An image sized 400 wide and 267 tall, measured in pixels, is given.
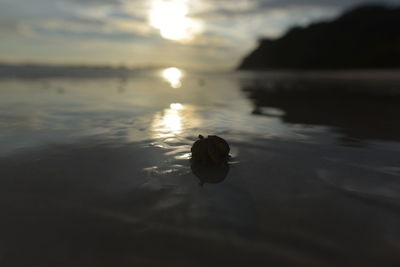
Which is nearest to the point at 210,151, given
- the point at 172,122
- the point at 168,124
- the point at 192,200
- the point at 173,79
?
the point at 192,200

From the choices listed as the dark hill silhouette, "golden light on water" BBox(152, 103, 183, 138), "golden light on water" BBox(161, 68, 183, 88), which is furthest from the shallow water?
the dark hill silhouette

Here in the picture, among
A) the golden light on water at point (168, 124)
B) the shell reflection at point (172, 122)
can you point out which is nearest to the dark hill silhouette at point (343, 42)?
the shell reflection at point (172, 122)

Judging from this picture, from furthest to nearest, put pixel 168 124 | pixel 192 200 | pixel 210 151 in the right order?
pixel 168 124
pixel 210 151
pixel 192 200

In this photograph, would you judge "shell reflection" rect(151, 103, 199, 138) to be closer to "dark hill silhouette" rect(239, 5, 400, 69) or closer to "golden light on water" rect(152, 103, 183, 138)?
"golden light on water" rect(152, 103, 183, 138)

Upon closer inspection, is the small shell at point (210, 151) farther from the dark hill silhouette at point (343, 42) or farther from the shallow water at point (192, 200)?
the dark hill silhouette at point (343, 42)

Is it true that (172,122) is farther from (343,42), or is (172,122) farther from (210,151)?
(343,42)

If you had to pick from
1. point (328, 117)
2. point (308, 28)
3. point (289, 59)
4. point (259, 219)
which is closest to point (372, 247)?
point (259, 219)

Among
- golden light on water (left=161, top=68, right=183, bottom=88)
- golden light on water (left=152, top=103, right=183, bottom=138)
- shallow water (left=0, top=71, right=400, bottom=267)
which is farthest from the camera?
golden light on water (left=161, top=68, right=183, bottom=88)
